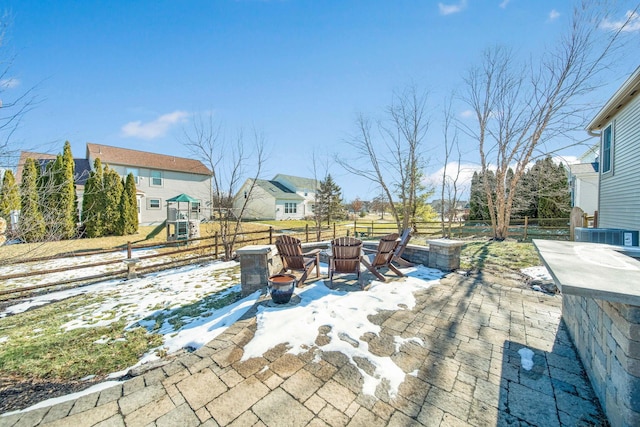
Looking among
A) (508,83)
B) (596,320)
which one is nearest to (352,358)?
(596,320)

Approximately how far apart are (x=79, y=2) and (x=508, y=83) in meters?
15.5

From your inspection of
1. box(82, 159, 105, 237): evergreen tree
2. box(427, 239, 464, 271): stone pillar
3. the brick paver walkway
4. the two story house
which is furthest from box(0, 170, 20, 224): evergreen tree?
the two story house

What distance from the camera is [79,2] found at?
532 cm

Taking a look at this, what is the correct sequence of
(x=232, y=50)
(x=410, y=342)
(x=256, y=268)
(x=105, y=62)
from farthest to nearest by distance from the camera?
(x=232, y=50), (x=105, y=62), (x=256, y=268), (x=410, y=342)

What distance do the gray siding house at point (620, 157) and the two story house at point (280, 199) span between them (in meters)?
22.6

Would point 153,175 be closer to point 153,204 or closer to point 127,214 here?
point 153,204

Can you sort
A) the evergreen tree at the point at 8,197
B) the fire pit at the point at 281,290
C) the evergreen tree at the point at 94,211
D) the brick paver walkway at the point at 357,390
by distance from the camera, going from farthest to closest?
the evergreen tree at the point at 94,211 < the evergreen tree at the point at 8,197 < the fire pit at the point at 281,290 < the brick paver walkway at the point at 357,390

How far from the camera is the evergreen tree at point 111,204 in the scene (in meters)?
14.4

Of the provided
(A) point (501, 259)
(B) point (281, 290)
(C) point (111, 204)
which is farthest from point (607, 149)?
(C) point (111, 204)

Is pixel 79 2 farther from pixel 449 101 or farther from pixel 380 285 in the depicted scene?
pixel 449 101

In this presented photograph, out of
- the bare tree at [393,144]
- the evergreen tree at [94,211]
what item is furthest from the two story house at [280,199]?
the bare tree at [393,144]

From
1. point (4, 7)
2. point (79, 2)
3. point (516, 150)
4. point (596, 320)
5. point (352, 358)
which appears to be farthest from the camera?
point (516, 150)

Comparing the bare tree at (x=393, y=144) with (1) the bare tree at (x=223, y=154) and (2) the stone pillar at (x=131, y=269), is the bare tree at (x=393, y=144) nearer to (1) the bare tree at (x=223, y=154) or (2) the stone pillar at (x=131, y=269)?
(1) the bare tree at (x=223, y=154)

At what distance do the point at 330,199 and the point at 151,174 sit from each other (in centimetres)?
1800
